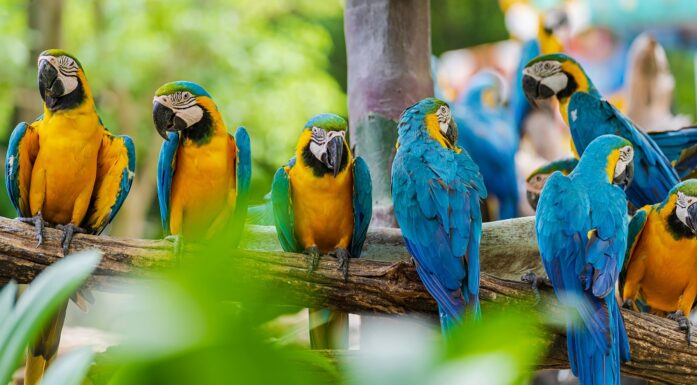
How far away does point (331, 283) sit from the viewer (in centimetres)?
214

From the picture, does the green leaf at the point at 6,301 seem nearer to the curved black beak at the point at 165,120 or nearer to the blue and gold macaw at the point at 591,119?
the curved black beak at the point at 165,120

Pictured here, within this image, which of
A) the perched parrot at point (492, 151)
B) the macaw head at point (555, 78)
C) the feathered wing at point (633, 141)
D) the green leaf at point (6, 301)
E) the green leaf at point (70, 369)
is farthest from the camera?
the perched parrot at point (492, 151)

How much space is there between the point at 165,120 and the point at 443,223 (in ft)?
2.58

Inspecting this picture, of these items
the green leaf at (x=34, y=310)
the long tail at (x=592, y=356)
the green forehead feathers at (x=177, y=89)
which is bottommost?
the long tail at (x=592, y=356)

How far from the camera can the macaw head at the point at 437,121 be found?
7.26 ft

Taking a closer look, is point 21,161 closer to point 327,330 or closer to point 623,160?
point 327,330

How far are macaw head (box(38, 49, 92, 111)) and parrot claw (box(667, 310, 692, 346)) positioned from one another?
1787mm

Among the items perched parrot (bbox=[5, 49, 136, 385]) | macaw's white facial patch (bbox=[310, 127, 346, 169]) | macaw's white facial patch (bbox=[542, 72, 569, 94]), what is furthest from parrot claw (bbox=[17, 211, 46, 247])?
macaw's white facial patch (bbox=[542, 72, 569, 94])

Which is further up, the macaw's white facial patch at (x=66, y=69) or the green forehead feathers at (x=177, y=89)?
the macaw's white facial patch at (x=66, y=69)

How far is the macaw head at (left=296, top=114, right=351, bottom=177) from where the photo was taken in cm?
212

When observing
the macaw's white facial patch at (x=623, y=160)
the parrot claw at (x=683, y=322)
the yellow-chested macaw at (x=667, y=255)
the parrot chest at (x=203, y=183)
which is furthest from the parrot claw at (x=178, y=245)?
the parrot claw at (x=683, y=322)

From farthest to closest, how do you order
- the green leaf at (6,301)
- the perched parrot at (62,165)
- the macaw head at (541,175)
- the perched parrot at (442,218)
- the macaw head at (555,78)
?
the macaw head at (541,175) → the macaw head at (555,78) → the perched parrot at (62,165) → the perched parrot at (442,218) → the green leaf at (6,301)

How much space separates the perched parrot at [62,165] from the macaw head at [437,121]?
2.73 feet

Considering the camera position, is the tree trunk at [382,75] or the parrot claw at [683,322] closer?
the parrot claw at [683,322]
